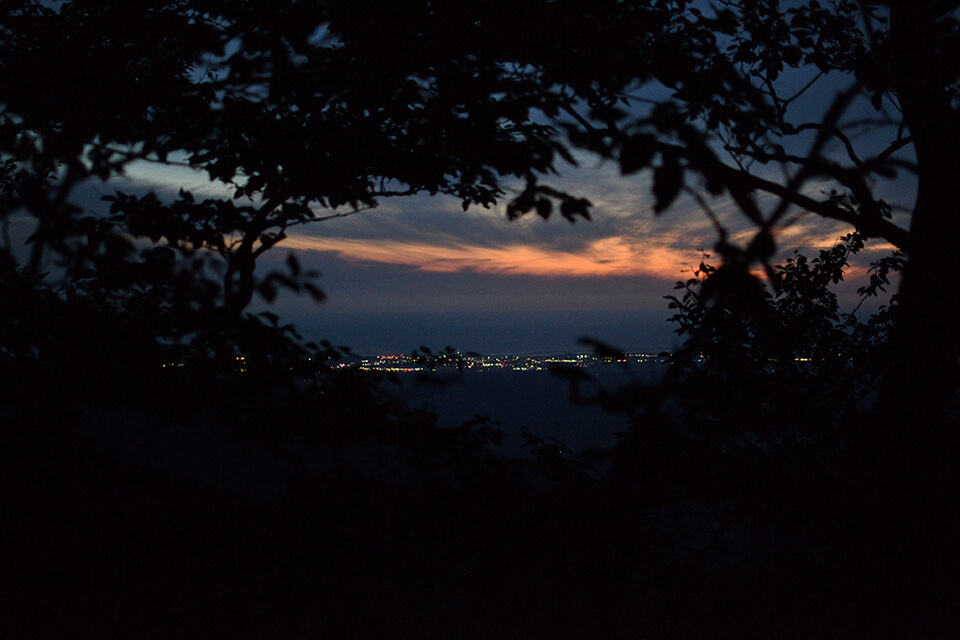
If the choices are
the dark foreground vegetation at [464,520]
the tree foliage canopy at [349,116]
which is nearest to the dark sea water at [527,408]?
the dark foreground vegetation at [464,520]

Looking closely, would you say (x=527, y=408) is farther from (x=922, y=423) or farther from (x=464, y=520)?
(x=922, y=423)

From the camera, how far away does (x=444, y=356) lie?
6.11 m

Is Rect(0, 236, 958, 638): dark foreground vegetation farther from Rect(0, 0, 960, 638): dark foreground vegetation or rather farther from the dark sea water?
the dark sea water

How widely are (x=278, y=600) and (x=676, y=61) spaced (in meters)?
6.02

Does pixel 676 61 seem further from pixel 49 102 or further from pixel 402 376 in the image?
pixel 49 102

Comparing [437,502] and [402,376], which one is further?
[437,502]

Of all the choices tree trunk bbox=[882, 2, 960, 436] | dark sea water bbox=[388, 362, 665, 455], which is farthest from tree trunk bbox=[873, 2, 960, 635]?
dark sea water bbox=[388, 362, 665, 455]

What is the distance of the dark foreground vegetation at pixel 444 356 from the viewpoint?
Result: 311 centimetres

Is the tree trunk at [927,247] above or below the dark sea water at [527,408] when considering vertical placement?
above

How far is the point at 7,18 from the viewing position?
417cm

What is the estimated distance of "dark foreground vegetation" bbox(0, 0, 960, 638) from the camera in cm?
311

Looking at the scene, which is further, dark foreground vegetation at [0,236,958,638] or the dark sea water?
the dark sea water

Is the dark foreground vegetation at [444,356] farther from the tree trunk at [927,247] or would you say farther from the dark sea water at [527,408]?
the dark sea water at [527,408]

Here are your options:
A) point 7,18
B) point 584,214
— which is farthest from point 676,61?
point 7,18
